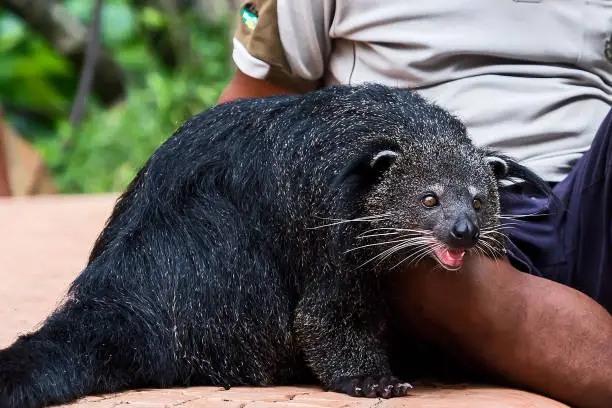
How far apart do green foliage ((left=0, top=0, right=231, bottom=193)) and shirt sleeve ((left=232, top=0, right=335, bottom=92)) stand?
17.5ft

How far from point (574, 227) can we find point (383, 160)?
1.96ft

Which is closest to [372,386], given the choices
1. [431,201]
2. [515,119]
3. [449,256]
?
[449,256]

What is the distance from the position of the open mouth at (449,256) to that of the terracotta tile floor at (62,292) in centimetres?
33

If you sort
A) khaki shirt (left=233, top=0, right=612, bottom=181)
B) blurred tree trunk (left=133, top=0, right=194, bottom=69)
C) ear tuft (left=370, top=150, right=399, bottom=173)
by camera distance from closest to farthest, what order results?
ear tuft (left=370, top=150, right=399, bottom=173), khaki shirt (left=233, top=0, right=612, bottom=181), blurred tree trunk (left=133, top=0, right=194, bottom=69)

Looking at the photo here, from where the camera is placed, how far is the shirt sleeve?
3.59 meters

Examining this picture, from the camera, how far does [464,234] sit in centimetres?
291

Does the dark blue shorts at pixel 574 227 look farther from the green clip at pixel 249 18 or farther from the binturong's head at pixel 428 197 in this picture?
the green clip at pixel 249 18

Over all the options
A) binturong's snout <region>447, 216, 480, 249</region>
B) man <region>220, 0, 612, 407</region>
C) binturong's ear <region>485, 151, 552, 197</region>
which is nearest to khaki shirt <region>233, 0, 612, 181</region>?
man <region>220, 0, 612, 407</region>

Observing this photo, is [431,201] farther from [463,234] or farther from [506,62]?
[506,62]

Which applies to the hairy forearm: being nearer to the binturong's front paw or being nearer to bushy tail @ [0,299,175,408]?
the binturong's front paw

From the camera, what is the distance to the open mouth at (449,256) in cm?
297

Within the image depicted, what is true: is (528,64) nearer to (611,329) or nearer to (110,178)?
(611,329)

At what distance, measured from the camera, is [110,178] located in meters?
9.26

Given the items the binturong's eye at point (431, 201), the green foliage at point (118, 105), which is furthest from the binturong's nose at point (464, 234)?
the green foliage at point (118, 105)
